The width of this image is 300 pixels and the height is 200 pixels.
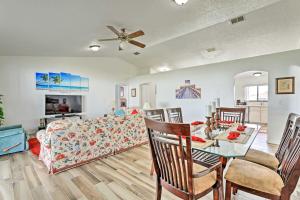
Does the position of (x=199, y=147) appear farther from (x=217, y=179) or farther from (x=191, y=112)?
(x=191, y=112)

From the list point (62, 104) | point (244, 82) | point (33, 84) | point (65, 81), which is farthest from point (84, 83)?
point (244, 82)

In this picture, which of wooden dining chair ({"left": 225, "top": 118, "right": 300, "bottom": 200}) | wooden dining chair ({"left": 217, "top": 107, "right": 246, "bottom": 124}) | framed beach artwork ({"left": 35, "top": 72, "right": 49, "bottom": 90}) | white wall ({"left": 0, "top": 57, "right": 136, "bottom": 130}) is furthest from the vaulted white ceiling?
wooden dining chair ({"left": 225, "top": 118, "right": 300, "bottom": 200})

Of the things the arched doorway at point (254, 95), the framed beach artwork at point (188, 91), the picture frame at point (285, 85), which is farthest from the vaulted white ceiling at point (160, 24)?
the arched doorway at point (254, 95)

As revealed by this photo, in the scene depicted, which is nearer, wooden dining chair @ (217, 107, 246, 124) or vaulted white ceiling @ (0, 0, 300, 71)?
vaulted white ceiling @ (0, 0, 300, 71)

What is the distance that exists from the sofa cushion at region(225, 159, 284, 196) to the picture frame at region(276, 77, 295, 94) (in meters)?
3.53

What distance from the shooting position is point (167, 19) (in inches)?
139

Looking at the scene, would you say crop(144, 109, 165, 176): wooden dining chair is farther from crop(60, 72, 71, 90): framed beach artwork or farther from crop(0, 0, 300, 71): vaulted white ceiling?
crop(60, 72, 71, 90): framed beach artwork

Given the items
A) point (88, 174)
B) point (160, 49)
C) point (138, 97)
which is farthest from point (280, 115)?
point (138, 97)

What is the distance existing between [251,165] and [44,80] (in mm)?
6417

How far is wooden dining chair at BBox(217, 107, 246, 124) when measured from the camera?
9.42 ft

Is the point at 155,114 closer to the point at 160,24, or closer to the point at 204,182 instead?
the point at 204,182

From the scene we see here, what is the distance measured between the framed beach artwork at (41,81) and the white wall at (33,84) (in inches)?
4.4

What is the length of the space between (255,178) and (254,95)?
7916mm

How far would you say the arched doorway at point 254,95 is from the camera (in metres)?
7.02
